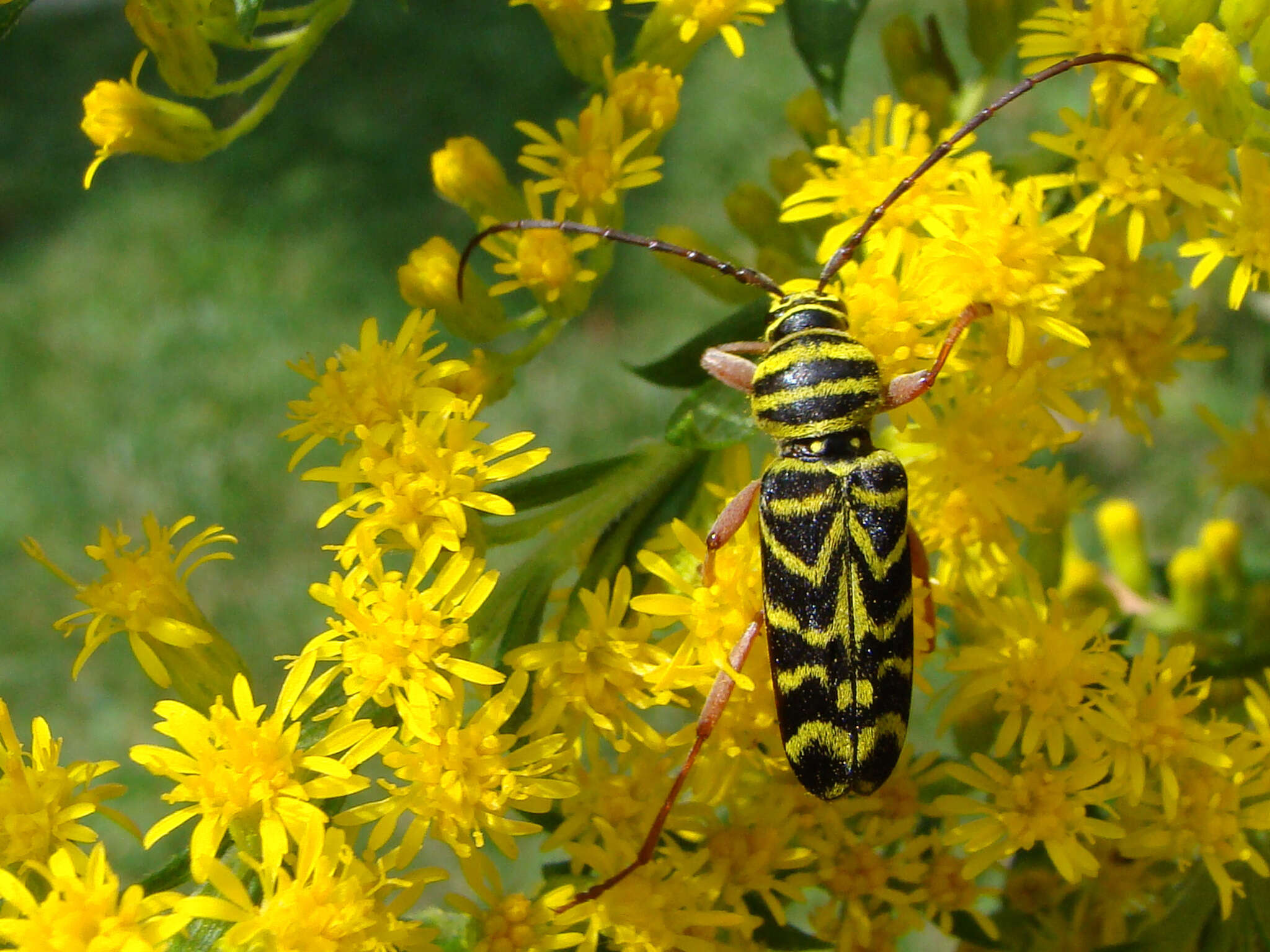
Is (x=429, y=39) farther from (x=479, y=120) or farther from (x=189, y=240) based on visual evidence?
(x=189, y=240)

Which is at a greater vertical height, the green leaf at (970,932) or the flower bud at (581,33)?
the flower bud at (581,33)

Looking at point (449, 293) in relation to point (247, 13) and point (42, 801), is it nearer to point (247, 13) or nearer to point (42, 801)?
point (247, 13)

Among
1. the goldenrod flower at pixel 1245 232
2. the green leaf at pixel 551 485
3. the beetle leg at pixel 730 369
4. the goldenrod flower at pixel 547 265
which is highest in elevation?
the goldenrod flower at pixel 547 265

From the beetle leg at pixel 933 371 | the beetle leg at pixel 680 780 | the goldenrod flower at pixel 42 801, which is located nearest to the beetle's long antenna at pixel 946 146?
the beetle leg at pixel 933 371

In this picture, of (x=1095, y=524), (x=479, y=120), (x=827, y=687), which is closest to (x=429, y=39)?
(x=479, y=120)

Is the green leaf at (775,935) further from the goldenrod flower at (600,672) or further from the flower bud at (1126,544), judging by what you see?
the flower bud at (1126,544)

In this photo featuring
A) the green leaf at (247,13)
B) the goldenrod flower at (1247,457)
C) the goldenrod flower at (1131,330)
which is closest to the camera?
the green leaf at (247,13)
